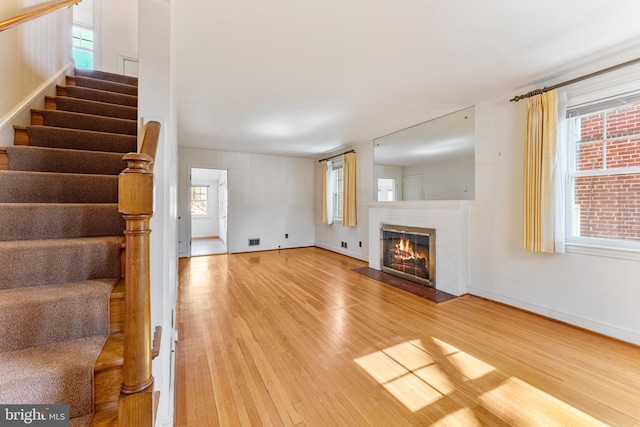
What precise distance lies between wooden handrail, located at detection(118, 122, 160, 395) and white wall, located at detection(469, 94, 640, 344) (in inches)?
134

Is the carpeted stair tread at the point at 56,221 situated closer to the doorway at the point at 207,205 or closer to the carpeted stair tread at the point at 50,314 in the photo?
→ the carpeted stair tread at the point at 50,314

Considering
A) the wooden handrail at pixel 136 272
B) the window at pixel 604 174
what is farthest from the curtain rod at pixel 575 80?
the wooden handrail at pixel 136 272

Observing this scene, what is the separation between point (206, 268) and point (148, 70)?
4.08 metres

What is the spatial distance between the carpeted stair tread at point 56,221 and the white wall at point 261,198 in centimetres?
439

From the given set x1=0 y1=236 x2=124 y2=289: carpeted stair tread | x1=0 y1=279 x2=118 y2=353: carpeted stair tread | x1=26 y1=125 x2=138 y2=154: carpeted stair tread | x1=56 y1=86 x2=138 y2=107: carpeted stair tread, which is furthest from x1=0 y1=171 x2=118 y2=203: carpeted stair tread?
x1=56 y1=86 x2=138 y2=107: carpeted stair tread

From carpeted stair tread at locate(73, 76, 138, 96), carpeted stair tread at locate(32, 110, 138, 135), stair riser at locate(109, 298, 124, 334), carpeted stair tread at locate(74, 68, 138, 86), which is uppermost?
carpeted stair tread at locate(74, 68, 138, 86)

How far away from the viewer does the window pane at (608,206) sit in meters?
2.19

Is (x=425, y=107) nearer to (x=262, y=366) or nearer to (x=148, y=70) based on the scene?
(x=148, y=70)

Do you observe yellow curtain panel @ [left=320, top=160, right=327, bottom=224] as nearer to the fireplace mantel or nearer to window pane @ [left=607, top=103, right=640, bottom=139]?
the fireplace mantel

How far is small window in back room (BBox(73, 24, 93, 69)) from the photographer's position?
404 centimetres

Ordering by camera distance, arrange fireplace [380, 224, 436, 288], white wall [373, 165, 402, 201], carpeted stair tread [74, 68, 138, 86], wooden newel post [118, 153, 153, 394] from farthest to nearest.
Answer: white wall [373, 165, 402, 201], fireplace [380, 224, 436, 288], carpeted stair tread [74, 68, 138, 86], wooden newel post [118, 153, 153, 394]

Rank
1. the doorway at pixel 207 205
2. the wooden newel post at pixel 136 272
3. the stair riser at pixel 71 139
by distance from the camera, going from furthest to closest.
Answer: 1. the doorway at pixel 207 205
2. the stair riser at pixel 71 139
3. the wooden newel post at pixel 136 272

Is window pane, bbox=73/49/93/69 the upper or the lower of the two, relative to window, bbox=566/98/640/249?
upper

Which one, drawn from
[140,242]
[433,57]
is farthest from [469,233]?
[140,242]
